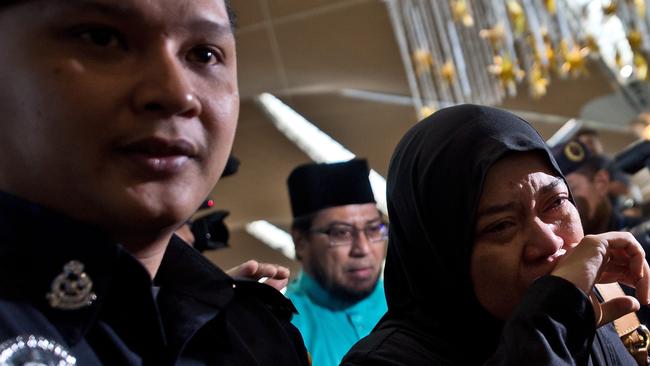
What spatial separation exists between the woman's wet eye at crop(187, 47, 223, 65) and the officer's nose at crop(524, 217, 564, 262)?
60 centimetres

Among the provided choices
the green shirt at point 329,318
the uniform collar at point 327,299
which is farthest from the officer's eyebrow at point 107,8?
the uniform collar at point 327,299

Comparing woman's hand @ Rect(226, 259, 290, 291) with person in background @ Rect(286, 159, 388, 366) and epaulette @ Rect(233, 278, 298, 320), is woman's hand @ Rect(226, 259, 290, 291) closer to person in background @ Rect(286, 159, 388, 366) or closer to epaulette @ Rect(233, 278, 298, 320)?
epaulette @ Rect(233, 278, 298, 320)

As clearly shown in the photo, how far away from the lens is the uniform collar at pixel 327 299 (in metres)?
2.68

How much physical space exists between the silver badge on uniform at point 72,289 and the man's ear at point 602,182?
241cm

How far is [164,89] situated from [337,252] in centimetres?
206

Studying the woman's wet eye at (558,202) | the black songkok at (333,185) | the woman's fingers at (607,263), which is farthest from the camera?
the black songkok at (333,185)

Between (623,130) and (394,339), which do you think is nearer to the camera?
(394,339)

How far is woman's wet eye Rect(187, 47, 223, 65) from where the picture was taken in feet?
2.79

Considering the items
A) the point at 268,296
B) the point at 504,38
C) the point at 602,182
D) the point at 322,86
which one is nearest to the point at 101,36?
the point at 268,296

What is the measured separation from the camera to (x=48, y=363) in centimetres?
73

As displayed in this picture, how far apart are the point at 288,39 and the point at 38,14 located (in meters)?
4.04

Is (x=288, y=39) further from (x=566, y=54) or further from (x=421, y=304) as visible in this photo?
(x=421, y=304)

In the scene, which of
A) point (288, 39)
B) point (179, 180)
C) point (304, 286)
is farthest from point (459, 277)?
point (288, 39)

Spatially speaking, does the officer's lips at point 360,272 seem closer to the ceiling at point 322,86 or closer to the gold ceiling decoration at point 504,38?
the gold ceiling decoration at point 504,38
